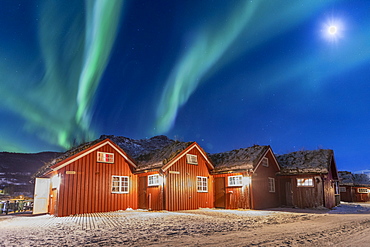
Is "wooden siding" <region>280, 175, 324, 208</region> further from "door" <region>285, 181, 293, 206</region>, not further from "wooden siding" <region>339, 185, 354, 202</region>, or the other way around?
"wooden siding" <region>339, 185, 354, 202</region>

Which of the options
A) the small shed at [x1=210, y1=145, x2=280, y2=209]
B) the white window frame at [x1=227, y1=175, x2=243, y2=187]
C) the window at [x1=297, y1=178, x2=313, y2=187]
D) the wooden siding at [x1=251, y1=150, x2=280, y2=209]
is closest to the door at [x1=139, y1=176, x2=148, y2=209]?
the small shed at [x1=210, y1=145, x2=280, y2=209]

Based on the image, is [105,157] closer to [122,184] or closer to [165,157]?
[122,184]

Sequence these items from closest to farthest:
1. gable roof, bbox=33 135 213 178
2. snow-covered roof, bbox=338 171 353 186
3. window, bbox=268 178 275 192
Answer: gable roof, bbox=33 135 213 178 → window, bbox=268 178 275 192 → snow-covered roof, bbox=338 171 353 186

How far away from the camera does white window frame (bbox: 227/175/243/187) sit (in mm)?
21828

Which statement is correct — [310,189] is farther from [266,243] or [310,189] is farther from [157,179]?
[266,243]

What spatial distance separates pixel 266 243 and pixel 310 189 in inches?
694

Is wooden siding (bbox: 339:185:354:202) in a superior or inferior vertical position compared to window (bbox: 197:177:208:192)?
inferior

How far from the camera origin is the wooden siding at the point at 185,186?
64.8 ft

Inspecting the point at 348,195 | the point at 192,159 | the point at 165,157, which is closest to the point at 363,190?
the point at 348,195

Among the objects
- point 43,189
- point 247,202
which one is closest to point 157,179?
point 247,202

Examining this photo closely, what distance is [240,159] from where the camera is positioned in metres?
23.1

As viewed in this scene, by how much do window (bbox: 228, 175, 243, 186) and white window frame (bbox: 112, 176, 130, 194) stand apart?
326 inches

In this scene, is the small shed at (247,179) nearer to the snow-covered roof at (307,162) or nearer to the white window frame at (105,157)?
the snow-covered roof at (307,162)

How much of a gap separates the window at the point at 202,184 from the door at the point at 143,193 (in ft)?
14.2
